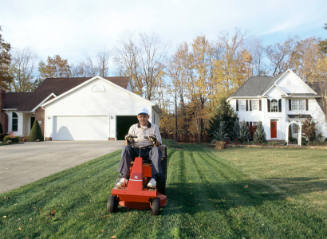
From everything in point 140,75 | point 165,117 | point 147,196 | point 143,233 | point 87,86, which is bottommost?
point 143,233

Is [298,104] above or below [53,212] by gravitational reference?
above

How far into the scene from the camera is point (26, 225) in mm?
3209

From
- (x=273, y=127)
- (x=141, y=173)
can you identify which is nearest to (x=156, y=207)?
(x=141, y=173)

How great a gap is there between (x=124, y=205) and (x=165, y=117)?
2747cm

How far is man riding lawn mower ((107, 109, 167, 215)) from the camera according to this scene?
3535 millimetres

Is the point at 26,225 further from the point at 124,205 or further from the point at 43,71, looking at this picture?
the point at 43,71

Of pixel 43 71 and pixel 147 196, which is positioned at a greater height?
pixel 43 71

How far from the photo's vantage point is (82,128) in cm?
1947

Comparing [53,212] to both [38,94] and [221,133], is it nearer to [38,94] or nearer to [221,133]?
[221,133]

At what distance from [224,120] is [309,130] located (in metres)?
7.56

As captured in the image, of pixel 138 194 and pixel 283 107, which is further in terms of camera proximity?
pixel 283 107

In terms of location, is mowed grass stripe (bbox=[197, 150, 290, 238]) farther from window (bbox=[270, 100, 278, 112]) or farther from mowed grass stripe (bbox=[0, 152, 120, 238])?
window (bbox=[270, 100, 278, 112])

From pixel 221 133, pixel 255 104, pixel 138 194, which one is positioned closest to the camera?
pixel 138 194

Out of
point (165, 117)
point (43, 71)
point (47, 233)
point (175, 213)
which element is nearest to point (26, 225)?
point (47, 233)
